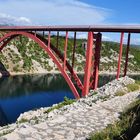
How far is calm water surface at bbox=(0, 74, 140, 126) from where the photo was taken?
45650mm

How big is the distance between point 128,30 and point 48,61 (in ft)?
230

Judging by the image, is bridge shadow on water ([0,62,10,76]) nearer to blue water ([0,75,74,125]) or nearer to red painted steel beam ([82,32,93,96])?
blue water ([0,75,74,125])

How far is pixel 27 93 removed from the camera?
6069cm

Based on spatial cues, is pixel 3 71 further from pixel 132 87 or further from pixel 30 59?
pixel 132 87

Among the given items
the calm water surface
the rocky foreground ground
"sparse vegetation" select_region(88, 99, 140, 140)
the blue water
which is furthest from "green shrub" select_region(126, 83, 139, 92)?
the blue water

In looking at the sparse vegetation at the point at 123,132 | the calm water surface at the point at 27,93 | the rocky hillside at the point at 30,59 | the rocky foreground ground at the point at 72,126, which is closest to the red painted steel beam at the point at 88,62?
the calm water surface at the point at 27,93

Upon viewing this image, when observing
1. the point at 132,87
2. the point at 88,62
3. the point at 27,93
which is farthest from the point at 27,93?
the point at 132,87

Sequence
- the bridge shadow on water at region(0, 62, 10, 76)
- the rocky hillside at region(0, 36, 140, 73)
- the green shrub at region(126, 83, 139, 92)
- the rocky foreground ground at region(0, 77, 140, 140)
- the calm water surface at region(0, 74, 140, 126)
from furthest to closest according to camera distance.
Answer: the rocky hillside at region(0, 36, 140, 73)
the bridge shadow on water at region(0, 62, 10, 76)
the calm water surface at region(0, 74, 140, 126)
the green shrub at region(126, 83, 139, 92)
the rocky foreground ground at region(0, 77, 140, 140)

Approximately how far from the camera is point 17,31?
53.5 meters

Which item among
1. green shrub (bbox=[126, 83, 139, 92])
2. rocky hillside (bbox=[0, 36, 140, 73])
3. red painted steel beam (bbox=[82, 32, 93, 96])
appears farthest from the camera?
rocky hillside (bbox=[0, 36, 140, 73])

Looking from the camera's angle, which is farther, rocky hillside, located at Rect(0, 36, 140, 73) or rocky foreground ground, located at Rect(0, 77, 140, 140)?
rocky hillside, located at Rect(0, 36, 140, 73)

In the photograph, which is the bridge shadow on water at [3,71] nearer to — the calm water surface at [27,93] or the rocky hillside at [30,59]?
the rocky hillside at [30,59]

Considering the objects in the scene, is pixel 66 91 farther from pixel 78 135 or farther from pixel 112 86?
pixel 78 135

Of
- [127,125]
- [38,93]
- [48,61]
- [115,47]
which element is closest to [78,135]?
[127,125]
